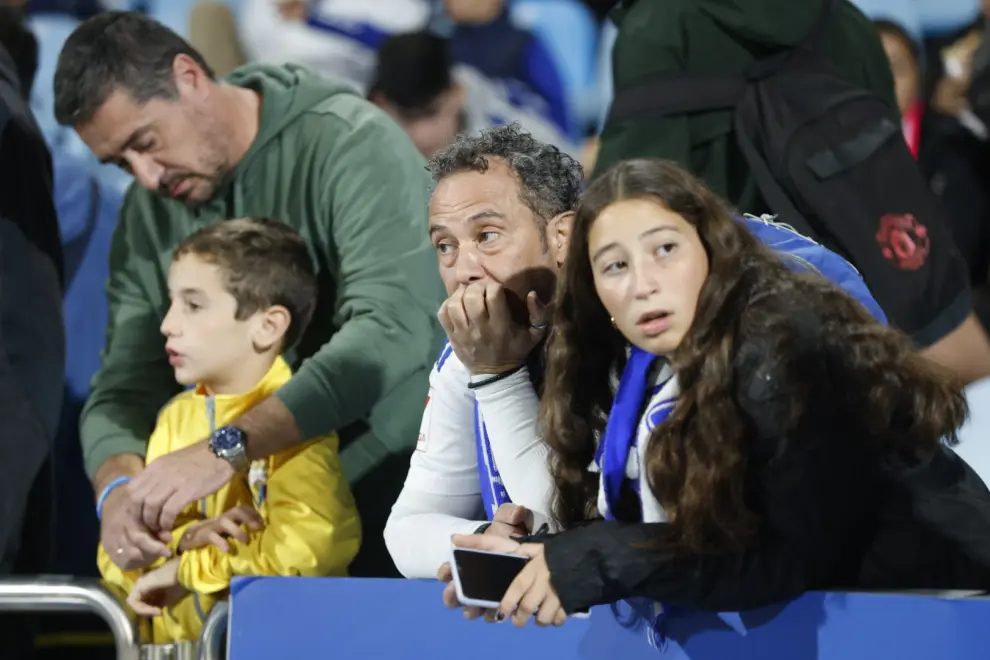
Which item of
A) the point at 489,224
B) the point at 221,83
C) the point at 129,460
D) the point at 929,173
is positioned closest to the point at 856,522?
the point at 489,224

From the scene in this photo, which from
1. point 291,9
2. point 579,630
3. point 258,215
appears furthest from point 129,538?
point 291,9

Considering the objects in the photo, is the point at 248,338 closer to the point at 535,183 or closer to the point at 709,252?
the point at 535,183

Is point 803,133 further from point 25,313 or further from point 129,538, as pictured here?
point 25,313

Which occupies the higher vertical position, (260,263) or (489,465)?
(260,263)

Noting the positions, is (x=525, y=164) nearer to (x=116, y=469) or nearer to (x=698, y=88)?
(x=698, y=88)

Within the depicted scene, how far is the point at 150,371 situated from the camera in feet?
9.36

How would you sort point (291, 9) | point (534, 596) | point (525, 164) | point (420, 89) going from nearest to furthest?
point (534, 596)
point (525, 164)
point (420, 89)
point (291, 9)

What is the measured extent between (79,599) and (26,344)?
0.80 meters

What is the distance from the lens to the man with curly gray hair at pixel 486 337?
6.51ft

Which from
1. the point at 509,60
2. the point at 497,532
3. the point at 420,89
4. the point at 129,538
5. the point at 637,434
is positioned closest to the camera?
the point at 637,434

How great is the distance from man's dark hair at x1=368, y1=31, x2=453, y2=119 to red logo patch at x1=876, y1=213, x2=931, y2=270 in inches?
58.4

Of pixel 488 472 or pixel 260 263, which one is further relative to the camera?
pixel 260 263

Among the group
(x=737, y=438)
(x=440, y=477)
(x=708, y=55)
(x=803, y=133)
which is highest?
(x=708, y=55)

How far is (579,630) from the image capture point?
71.8 inches
